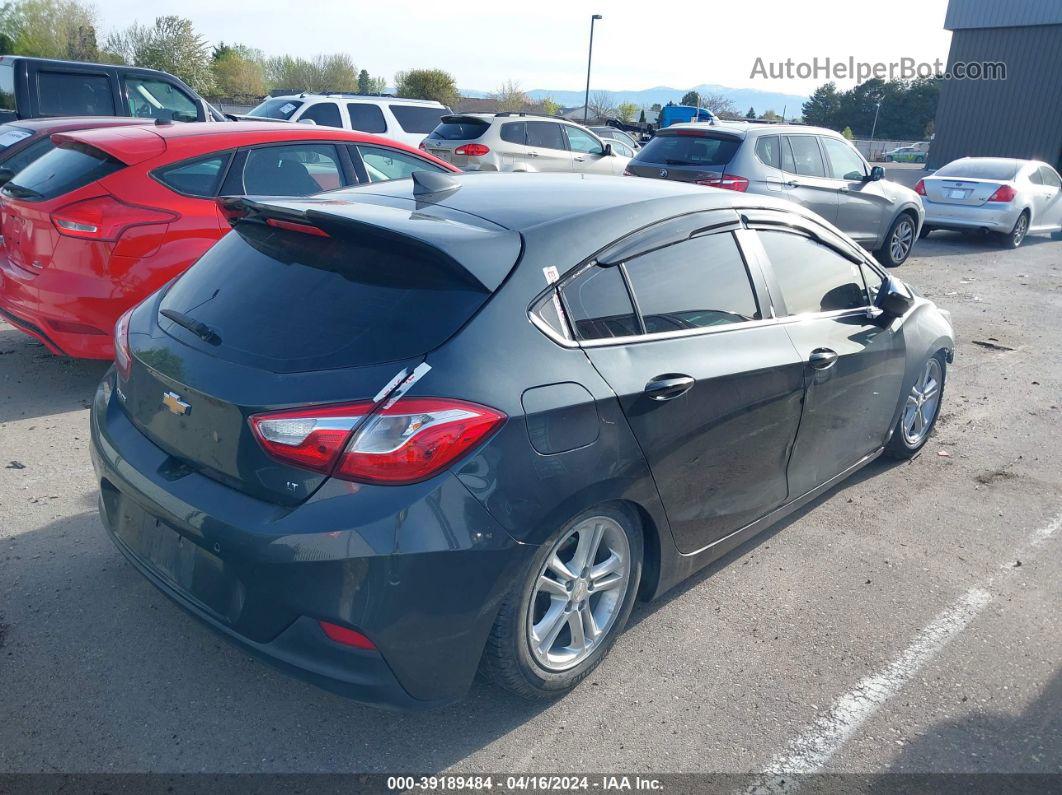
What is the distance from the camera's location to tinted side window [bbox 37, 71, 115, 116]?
10.9 metres

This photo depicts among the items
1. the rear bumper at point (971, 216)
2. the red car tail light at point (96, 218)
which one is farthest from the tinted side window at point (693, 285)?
the rear bumper at point (971, 216)

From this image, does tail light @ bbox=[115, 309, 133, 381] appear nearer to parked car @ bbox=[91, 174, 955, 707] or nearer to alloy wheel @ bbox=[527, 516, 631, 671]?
parked car @ bbox=[91, 174, 955, 707]

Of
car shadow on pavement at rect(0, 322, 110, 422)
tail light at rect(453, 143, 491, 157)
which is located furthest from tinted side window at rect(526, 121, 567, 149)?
car shadow on pavement at rect(0, 322, 110, 422)

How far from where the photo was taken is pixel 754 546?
4047 millimetres

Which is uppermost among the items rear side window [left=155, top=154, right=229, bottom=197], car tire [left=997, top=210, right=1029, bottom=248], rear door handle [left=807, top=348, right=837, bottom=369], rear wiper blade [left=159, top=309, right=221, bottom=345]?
rear side window [left=155, top=154, right=229, bottom=197]

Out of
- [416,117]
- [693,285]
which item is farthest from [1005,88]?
[693,285]

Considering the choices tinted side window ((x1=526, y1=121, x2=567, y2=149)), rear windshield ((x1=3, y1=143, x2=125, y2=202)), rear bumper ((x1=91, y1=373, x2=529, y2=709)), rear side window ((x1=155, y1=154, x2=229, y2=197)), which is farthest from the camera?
tinted side window ((x1=526, y1=121, x2=567, y2=149))

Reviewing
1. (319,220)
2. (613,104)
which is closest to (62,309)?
(319,220)

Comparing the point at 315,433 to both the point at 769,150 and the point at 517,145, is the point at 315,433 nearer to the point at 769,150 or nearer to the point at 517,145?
the point at 769,150

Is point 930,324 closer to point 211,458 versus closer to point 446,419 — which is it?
point 446,419

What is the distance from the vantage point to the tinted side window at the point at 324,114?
13.9 metres

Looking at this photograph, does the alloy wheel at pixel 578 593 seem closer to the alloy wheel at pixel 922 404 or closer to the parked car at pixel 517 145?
the alloy wheel at pixel 922 404

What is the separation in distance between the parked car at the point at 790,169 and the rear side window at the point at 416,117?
5.88m

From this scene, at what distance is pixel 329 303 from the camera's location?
2.60 m
